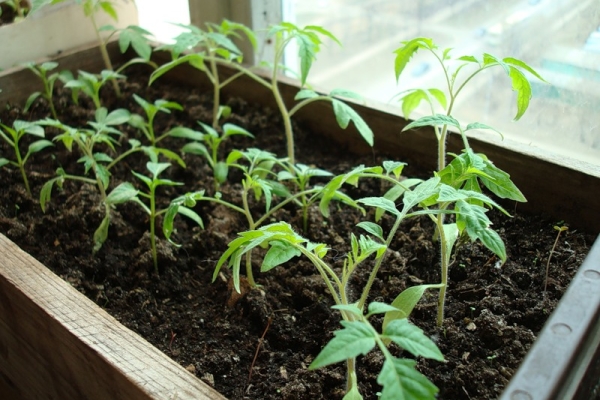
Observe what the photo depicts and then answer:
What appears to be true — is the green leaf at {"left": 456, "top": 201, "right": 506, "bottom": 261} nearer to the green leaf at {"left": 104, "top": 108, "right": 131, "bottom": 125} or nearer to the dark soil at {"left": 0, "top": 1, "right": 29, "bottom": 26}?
the green leaf at {"left": 104, "top": 108, "right": 131, "bottom": 125}

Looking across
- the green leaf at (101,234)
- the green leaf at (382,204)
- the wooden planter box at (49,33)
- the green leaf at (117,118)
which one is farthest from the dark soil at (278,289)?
the wooden planter box at (49,33)

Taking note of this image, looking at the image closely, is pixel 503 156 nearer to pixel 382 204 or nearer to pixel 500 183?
pixel 500 183

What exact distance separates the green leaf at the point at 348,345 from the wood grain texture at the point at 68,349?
263 millimetres

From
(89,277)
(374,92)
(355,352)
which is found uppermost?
(355,352)

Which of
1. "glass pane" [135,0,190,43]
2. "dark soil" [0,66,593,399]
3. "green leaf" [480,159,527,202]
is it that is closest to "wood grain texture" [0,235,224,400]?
"dark soil" [0,66,593,399]

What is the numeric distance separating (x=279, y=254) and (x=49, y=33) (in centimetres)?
129

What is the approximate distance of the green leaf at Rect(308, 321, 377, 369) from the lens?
592mm

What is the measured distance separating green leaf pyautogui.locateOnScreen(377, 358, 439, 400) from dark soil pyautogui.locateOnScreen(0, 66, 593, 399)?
0.91 ft

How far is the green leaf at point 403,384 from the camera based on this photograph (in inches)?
23.5

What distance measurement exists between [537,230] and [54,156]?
1.08 m

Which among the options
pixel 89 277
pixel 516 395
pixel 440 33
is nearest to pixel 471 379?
pixel 516 395

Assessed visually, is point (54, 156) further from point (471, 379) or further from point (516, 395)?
point (516, 395)

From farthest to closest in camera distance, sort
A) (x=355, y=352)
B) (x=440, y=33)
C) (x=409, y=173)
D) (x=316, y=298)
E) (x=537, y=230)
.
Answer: (x=440, y=33)
(x=409, y=173)
(x=537, y=230)
(x=316, y=298)
(x=355, y=352)

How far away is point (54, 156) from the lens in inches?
58.6
